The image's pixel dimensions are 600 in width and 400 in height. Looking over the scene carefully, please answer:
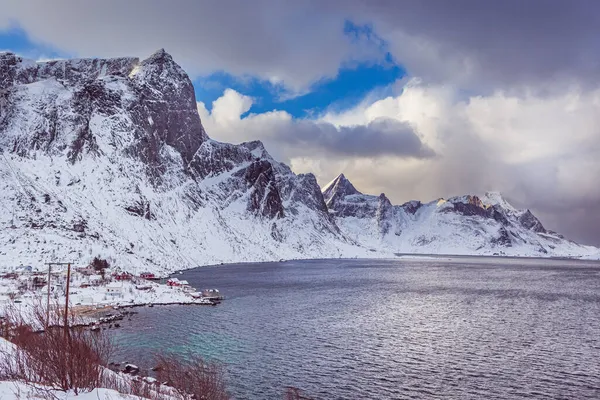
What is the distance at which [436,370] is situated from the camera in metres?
53.0

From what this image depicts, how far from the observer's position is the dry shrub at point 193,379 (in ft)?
101

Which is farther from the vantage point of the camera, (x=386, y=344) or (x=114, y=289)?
(x=114, y=289)

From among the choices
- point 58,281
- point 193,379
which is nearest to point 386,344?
point 193,379

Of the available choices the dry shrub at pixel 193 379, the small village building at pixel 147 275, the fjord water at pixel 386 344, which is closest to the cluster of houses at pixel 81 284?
the small village building at pixel 147 275

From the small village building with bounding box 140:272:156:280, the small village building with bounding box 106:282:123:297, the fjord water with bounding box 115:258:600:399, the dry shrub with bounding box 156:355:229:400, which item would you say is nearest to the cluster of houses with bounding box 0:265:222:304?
the small village building with bounding box 106:282:123:297

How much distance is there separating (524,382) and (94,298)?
85652mm

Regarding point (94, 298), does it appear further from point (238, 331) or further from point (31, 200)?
point (31, 200)

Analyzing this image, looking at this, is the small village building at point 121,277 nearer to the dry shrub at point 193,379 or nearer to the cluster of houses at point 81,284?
the cluster of houses at point 81,284

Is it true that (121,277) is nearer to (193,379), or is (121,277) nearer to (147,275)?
(147,275)

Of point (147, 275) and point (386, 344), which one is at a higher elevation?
point (147, 275)

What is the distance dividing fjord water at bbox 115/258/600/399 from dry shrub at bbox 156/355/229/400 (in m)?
3.89

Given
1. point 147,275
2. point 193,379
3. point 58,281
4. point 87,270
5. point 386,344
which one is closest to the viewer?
point 193,379

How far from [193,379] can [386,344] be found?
38.3m

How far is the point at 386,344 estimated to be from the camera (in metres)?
66.7
